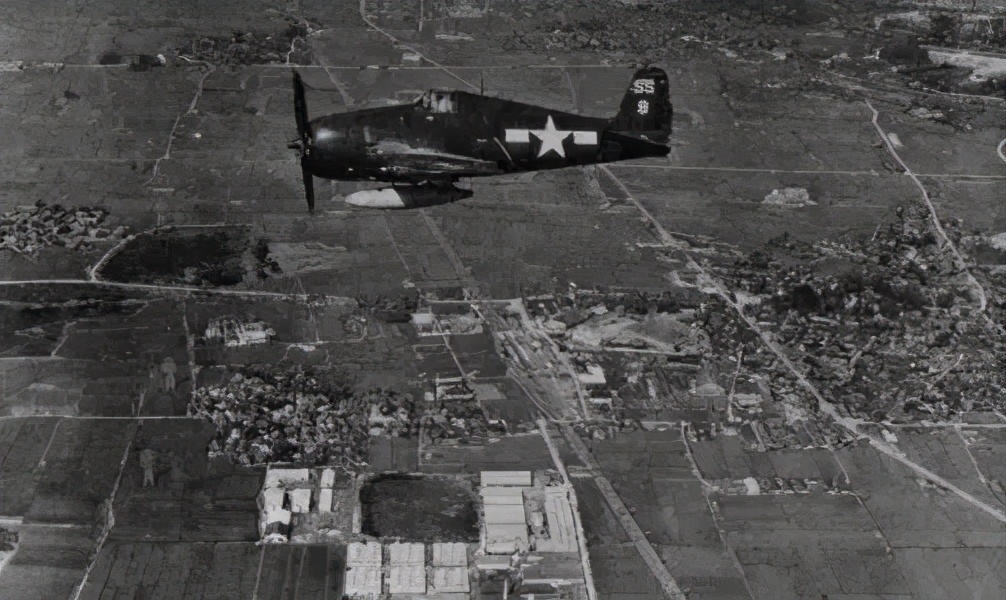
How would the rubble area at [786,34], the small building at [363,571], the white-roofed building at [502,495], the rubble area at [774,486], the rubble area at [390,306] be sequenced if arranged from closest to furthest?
the small building at [363,571]
the white-roofed building at [502,495]
the rubble area at [774,486]
the rubble area at [390,306]
the rubble area at [786,34]

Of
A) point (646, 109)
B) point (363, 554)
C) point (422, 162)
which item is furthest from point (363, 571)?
point (646, 109)

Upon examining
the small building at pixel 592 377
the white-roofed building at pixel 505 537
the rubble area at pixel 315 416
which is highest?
the small building at pixel 592 377

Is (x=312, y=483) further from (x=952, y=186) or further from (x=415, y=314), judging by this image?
(x=952, y=186)

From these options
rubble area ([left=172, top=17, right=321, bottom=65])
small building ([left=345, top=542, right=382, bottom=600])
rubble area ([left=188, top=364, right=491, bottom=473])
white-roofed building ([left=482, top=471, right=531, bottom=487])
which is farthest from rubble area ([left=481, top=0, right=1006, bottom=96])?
small building ([left=345, top=542, right=382, bottom=600])

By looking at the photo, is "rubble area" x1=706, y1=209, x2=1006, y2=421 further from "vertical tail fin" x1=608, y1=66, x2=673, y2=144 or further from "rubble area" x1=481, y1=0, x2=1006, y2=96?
"rubble area" x1=481, y1=0, x2=1006, y2=96

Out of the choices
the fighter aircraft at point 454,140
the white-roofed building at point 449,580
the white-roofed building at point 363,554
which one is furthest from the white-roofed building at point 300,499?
the fighter aircraft at point 454,140

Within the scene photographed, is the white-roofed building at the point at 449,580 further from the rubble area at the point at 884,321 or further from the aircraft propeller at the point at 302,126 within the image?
the aircraft propeller at the point at 302,126

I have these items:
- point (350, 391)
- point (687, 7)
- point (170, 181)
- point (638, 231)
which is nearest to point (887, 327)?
point (638, 231)

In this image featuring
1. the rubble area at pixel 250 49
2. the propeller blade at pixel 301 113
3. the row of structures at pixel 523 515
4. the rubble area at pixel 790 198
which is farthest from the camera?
→ the rubble area at pixel 250 49
